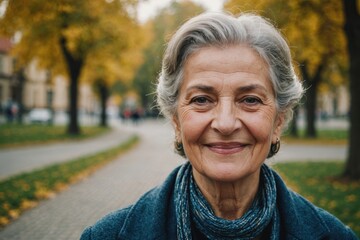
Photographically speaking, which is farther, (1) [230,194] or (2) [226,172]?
(1) [230,194]

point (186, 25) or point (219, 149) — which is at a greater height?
point (186, 25)

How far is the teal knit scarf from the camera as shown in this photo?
6.64 feet

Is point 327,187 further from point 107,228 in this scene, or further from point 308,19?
point 107,228

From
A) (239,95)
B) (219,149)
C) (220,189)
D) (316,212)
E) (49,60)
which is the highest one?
(49,60)

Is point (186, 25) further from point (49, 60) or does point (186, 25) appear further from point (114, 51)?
point (49, 60)

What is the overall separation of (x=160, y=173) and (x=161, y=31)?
47.6 m

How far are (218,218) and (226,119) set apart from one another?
1.62 feet

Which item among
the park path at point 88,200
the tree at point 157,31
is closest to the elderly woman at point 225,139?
the park path at point 88,200

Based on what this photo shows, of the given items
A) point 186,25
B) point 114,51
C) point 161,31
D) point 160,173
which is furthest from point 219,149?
point 161,31

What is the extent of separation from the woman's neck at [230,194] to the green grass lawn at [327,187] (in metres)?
4.01

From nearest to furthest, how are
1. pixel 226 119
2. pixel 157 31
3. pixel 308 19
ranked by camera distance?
1. pixel 226 119
2. pixel 308 19
3. pixel 157 31

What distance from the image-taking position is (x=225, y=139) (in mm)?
2023

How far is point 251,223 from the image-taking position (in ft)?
6.72

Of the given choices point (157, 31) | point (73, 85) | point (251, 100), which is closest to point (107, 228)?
point (251, 100)
